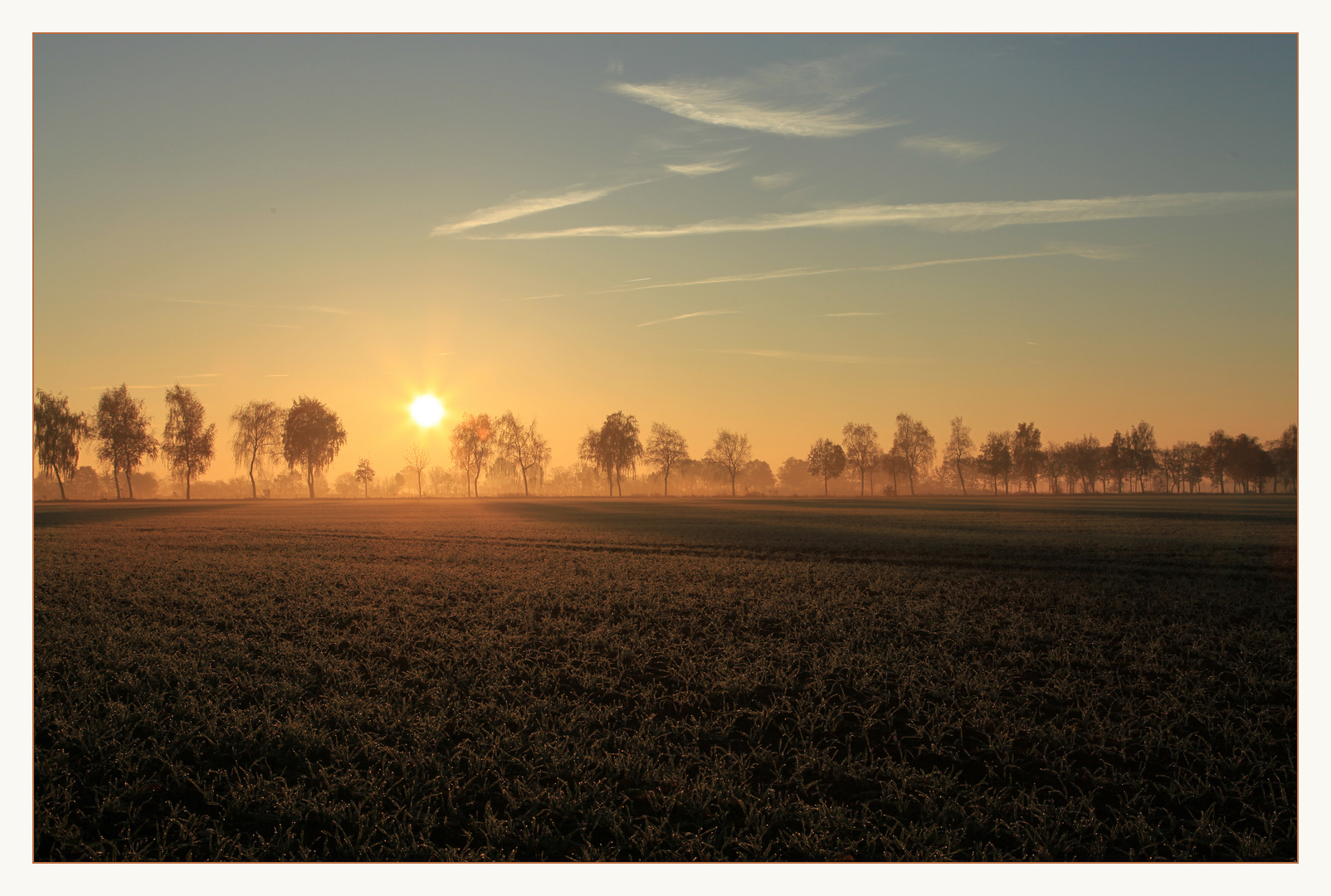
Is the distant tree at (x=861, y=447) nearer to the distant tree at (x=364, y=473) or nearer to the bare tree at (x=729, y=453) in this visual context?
the bare tree at (x=729, y=453)

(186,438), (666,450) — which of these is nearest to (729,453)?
(666,450)

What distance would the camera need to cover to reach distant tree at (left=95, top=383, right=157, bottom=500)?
261 feet

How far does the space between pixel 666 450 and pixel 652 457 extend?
8.19ft

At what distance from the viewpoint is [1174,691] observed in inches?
368

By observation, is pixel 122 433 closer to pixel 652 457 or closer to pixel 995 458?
pixel 652 457

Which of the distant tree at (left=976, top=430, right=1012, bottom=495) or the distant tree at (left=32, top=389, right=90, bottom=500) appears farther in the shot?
the distant tree at (left=976, top=430, right=1012, bottom=495)

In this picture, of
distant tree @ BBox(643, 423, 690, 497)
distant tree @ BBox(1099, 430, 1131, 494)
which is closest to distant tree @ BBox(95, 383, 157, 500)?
distant tree @ BBox(643, 423, 690, 497)

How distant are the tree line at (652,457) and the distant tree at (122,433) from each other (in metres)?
0.10

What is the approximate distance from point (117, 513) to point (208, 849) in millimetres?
51818

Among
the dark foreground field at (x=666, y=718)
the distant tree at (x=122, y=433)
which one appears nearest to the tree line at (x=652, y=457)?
the distant tree at (x=122, y=433)

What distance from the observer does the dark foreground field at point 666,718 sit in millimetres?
6184

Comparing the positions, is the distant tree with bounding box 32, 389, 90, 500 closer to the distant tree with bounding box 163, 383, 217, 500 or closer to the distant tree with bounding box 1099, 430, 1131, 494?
the distant tree with bounding box 163, 383, 217, 500

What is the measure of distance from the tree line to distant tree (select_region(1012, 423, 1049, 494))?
198 mm

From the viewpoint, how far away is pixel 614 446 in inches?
4424
